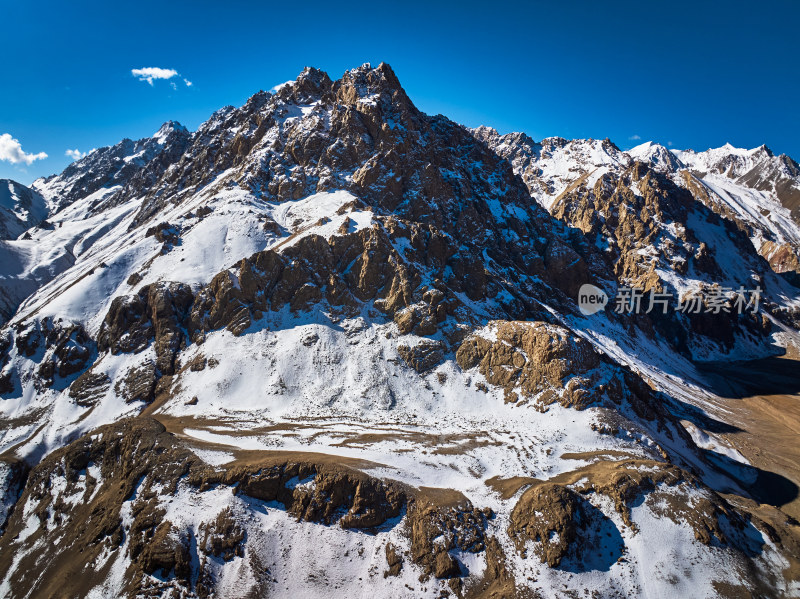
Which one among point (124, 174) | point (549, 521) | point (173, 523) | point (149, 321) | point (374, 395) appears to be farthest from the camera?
point (124, 174)

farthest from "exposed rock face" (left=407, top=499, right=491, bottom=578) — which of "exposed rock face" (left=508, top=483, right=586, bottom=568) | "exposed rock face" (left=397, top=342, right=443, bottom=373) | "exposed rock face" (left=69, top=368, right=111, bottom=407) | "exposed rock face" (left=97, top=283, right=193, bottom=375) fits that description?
"exposed rock face" (left=69, top=368, right=111, bottom=407)

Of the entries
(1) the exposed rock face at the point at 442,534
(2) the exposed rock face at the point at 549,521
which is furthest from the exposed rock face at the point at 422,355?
(2) the exposed rock face at the point at 549,521

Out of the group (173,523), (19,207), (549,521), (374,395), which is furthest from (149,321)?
(19,207)

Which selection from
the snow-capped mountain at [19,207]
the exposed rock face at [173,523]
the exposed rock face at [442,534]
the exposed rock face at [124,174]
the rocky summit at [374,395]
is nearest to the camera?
the exposed rock face at [442,534]

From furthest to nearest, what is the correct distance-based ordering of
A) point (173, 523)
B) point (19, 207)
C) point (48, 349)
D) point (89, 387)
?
point (19, 207) → point (48, 349) → point (89, 387) → point (173, 523)

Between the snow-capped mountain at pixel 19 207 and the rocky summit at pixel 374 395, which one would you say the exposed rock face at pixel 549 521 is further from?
the snow-capped mountain at pixel 19 207

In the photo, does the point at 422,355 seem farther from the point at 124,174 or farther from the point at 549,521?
the point at 124,174

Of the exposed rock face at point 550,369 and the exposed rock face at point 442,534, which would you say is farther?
the exposed rock face at point 550,369

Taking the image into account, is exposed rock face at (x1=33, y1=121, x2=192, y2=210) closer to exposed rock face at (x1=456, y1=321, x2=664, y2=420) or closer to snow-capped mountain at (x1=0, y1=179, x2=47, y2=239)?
snow-capped mountain at (x1=0, y1=179, x2=47, y2=239)
